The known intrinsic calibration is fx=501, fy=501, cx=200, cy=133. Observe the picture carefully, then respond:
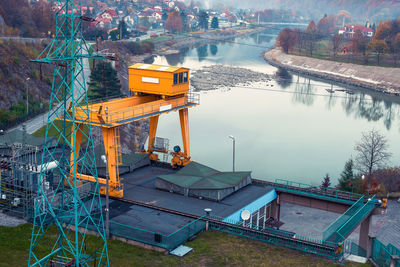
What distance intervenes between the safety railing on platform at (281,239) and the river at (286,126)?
25367 mm

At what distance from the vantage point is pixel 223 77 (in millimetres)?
117125

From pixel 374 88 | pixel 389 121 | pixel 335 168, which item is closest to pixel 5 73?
pixel 335 168

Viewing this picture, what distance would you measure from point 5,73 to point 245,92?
4892 cm

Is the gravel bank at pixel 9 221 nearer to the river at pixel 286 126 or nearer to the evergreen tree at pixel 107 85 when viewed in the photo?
the river at pixel 286 126

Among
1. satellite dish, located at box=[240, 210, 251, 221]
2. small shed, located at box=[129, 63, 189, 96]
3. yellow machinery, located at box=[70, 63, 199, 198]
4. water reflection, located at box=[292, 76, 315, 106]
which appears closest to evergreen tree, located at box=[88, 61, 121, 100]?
yellow machinery, located at box=[70, 63, 199, 198]

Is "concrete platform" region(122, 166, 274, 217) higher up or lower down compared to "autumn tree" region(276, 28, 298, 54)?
lower down

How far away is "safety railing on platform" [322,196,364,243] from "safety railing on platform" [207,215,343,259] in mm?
510

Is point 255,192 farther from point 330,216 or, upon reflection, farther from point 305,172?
point 305,172

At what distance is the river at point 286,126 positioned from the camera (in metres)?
56.2

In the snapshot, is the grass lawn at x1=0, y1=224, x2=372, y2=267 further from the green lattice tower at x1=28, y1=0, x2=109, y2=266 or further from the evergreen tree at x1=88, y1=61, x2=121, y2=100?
the evergreen tree at x1=88, y1=61, x2=121, y2=100

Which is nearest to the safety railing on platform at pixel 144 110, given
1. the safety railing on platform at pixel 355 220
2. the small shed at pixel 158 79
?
the small shed at pixel 158 79

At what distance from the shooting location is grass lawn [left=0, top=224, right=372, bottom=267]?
22.5m

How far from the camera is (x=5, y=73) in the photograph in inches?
2611

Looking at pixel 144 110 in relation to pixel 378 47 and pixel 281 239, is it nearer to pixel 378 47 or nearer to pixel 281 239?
pixel 281 239
